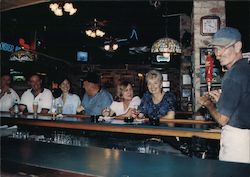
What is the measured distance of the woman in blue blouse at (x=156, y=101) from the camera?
4272 mm

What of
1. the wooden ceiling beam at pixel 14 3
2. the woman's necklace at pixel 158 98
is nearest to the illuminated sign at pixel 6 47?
the wooden ceiling beam at pixel 14 3

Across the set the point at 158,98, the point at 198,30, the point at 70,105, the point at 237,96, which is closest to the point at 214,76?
the point at 198,30

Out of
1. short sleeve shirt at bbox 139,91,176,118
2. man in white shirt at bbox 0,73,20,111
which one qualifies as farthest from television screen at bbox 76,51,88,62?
short sleeve shirt at bbox 139,91,176,118

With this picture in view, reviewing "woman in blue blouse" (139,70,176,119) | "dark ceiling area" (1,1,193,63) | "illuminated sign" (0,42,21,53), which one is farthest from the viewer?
"illuminated sign" (0,42,21,53)

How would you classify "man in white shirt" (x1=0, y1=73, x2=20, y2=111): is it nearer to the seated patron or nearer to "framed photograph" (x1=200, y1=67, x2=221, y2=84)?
the seated patron

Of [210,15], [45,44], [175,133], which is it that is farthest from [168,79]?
[175,133]

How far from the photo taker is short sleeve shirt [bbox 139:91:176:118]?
439 cm

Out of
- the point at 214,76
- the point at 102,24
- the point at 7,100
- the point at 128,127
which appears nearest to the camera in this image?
the point at 128,127

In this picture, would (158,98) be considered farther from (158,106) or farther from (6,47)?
(6,47)

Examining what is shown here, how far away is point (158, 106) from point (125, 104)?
2.44 feet

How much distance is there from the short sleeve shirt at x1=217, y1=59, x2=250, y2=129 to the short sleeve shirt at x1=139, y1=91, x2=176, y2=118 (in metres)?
1.99

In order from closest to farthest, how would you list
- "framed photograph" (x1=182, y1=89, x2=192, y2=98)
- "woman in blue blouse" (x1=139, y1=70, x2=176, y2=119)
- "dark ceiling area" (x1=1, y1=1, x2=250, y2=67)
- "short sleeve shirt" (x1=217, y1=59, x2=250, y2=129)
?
"short sleeve shirt" (x1=217, y1=59, x2=250, y2=129)
"woman in blue blouse" (x1=139, y1=70, x2=176, y2=119)
"dark ceiling area" (x1=1, y1=1, x2=250, y2=67)
"framed photograph" (x1=182, y1=89, x2=192, y2=98)

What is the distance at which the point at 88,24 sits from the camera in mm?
8984

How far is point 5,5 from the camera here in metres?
3.97
